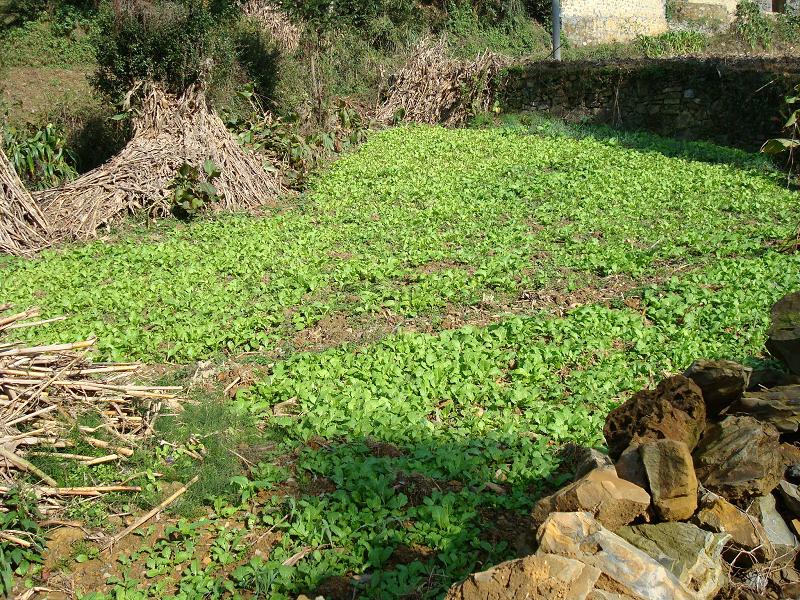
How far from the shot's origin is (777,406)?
14.1ft

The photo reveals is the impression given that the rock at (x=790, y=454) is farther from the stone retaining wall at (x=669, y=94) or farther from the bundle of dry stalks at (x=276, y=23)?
the bundle of dry stalks at (x=276, y=23)

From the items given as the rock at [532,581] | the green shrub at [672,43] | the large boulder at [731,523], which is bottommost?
the large boulder at [731,523]

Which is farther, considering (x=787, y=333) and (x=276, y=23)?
(x=276, y=23)

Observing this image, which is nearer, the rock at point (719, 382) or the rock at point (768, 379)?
the rock at point (719, 382)

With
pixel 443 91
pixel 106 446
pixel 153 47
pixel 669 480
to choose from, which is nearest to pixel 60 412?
pixel 106 446

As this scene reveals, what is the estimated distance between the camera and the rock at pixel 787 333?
4965mm

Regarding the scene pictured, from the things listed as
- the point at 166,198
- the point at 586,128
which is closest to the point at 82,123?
the point at 166,198

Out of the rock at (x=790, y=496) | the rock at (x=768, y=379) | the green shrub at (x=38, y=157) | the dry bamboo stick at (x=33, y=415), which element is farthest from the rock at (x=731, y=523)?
the green shrub at (x=38, y=157)

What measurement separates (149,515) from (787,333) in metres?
4.15

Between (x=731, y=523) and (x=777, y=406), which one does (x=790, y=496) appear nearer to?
(x=731, y=523)

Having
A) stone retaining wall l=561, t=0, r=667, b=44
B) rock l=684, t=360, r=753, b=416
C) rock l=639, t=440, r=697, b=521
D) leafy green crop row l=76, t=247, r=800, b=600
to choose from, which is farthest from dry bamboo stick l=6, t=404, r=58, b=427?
stone retaining wall l=561, t=0, r=667, b=44

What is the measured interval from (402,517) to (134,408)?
6.44ft

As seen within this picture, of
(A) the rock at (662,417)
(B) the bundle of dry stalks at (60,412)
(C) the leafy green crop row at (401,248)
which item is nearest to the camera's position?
(A) the rock at (662,417)

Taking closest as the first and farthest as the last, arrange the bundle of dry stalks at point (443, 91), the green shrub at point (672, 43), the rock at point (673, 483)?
the rock at point (673, 483), the bundle of dry stalks at point (443, 91), the green shrub at point (672, 43)
